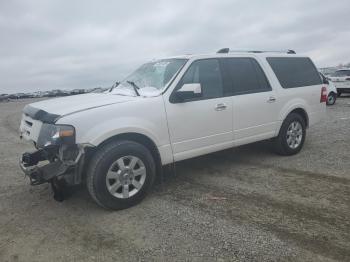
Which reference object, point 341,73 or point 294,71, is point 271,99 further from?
point 341,73

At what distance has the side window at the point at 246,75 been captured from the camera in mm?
5430

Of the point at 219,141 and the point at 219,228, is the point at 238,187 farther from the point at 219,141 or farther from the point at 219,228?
the point at 219,228

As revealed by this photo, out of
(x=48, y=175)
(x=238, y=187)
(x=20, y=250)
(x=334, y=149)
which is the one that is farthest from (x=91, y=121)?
(x=334, y=149)

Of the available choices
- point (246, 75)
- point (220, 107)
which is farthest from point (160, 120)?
point (246, 75)

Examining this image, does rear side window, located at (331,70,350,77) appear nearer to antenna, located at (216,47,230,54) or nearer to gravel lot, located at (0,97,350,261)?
gravel lot, located at (0,97,350,261)

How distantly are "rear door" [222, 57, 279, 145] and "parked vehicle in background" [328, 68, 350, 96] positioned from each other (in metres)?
14.4

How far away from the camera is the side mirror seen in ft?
14.6

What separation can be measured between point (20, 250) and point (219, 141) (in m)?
3.00

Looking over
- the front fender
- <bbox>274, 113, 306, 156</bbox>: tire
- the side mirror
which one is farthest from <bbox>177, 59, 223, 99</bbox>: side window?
<bbox>274, 113, 306, 156</bbox>: tire

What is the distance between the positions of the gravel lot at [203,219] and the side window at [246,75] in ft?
4.29

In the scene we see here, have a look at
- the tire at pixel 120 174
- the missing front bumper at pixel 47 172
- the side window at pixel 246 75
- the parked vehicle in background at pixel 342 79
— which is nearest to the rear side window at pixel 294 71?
the side window at pixel 246 75

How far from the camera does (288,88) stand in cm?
619

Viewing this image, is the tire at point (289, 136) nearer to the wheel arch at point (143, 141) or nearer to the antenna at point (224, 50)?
the antenna at point (224, 50)

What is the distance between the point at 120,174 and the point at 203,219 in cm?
112
